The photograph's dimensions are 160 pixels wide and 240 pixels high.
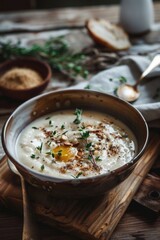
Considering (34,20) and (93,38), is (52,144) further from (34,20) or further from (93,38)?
(34,20)

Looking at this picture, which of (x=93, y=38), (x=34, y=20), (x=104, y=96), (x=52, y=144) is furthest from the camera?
(x=34, y=20)

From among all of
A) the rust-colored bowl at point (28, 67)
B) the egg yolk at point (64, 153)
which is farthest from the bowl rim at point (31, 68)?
the egg yolk at point (64, 153)

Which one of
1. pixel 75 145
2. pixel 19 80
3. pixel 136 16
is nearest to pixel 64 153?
pixel 75 145

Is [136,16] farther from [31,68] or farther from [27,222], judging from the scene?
[27,222]

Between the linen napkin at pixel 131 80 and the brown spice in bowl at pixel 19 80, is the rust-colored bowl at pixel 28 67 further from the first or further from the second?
the linen napkin at pixel 131 80

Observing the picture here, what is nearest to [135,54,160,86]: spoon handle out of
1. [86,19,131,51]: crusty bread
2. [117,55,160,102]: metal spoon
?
[117,55,160,102]: metal spoon

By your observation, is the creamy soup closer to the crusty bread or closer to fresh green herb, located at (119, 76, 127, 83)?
fresh green herb, located at (119, 76, 127, 83)

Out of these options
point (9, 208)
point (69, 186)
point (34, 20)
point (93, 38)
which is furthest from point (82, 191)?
point (34, 20)

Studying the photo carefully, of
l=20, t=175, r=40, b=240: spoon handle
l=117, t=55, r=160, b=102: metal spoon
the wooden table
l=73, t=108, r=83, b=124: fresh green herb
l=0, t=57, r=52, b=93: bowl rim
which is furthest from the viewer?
l=0, t=57, r=52, b=93: bowl rim
